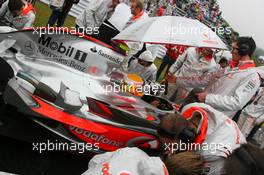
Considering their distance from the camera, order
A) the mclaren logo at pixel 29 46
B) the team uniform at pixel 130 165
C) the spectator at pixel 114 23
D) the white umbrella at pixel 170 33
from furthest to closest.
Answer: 1. the spectator at pixel 114 23
2. the white umbrella at pixel 170 33
3. the mclaren logo at pixel 29 46
4. the team uniform at pixel 130 165

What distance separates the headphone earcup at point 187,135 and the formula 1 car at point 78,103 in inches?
26.7

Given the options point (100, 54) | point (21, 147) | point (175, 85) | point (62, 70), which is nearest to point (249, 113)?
point (175, 85)

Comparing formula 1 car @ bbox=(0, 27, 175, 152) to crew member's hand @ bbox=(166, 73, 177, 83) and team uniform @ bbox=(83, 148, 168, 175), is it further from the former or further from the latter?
crew member's hand @ bbox=(166, 73, 177, 83)

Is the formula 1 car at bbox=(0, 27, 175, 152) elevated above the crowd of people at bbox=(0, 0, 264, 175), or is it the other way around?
the crowd of people at bbox=(0, 0, 264, 175)

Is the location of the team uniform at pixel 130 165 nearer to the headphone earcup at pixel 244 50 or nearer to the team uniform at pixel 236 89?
the team uniform at pixel 236 89

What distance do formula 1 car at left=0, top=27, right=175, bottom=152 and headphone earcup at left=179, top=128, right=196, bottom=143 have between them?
678mm

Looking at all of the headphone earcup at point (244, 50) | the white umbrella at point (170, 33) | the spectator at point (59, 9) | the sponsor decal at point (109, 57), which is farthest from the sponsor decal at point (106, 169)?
the spectator at point (59, 9)

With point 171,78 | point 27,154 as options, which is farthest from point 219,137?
point 171,78

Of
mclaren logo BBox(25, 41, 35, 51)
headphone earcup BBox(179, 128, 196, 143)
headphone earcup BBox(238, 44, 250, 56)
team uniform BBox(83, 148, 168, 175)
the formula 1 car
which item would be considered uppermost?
headphone earcup BBox(238, 44, 250, 56)

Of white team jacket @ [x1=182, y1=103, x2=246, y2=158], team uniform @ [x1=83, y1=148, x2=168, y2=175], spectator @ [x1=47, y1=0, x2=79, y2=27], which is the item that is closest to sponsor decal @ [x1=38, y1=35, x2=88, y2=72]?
white team jacket @ [x1=182, y1=103, x2=246, y2=158]

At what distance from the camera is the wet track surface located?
297cm

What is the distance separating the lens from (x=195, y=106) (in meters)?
3.06

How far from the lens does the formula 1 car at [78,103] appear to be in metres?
2.96

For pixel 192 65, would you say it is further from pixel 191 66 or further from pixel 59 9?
pixel 59 9
